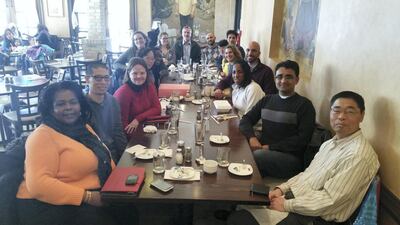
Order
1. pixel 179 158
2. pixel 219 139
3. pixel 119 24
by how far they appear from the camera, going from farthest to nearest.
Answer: pixel 119 24, pixel 219 139, pixel 179 158

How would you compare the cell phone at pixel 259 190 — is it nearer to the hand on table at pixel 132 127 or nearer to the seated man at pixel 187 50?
the hand on table at pixel 132 127

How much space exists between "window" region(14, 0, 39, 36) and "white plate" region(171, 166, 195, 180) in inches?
388

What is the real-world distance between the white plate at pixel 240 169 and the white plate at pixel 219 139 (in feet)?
1.25

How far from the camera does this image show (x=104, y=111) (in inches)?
102

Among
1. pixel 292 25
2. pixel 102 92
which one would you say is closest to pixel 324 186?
pixel 102 92

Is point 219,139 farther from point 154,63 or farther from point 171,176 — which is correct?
point 154,63

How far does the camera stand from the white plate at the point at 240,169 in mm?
1876

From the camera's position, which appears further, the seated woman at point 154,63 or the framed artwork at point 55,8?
the framed artwork at point 55,8

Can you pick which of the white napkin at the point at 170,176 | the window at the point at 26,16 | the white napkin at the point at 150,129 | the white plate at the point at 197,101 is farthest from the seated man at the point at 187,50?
the window at the point at 26,16

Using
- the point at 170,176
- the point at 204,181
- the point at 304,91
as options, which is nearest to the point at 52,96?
the point at 170,176

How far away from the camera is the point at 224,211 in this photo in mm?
2633

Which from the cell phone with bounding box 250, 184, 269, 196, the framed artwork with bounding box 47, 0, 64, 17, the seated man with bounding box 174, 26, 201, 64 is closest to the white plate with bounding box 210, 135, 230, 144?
the cell phone with bounding box 250, 184, 269, 196

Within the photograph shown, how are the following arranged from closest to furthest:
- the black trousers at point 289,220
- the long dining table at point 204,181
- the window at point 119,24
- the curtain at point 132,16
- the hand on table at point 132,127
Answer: the long dining table at point 204,181 → the black trousers at point 289,220 → the hand on table at point 132,127 → the curtain at point 132,16 → the window at point 119,24

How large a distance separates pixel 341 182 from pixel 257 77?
2454 millimetres
